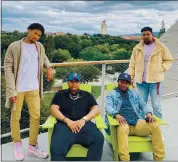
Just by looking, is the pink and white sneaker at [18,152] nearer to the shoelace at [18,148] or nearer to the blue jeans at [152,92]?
the shoelace at [18,148]

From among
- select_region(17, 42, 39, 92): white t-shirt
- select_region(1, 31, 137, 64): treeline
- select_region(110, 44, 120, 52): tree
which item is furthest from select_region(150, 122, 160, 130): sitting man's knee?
select_region(110, 44, 120, 52): tree

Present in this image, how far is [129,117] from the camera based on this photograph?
3.59 metres

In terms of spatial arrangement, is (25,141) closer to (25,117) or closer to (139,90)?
(25,117)

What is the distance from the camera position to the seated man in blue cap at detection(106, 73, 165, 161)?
3.29m

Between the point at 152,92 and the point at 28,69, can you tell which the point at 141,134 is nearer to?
the point at 152,92

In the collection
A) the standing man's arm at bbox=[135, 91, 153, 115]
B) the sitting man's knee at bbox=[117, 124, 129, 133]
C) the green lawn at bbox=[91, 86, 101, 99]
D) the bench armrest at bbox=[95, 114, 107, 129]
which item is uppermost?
the green lawn at bbox=[91, 86, 101, 99]

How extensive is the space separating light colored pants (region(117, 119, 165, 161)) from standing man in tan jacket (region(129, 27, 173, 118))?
734mm

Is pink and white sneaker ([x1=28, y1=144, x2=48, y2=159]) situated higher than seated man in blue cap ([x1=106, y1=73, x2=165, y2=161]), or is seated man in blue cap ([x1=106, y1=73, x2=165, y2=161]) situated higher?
seated man in blue cap ([x1=106, y1=73, x2=165, y2=161])

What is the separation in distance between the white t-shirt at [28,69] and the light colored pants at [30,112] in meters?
0.08

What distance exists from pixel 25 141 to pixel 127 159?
4.65ft

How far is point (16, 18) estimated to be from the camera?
5133 millimetres

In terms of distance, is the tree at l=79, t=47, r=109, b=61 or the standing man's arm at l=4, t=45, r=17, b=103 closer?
the standing man's arm at l=4, t=45, r=17, b=103

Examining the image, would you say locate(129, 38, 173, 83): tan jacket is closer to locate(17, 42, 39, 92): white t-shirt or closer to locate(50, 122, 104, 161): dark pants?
locate(50, 122, 104, 161): dark pants

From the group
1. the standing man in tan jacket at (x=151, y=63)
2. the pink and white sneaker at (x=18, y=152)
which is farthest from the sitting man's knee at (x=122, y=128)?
the pink and white sneaker at (x=18, y=152)
